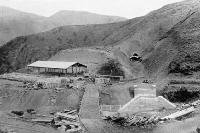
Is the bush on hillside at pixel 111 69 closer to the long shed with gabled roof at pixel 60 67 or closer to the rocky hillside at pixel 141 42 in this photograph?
the rocky hillside at pixel 141 42

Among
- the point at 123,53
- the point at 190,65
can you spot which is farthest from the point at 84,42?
the point at 190,65

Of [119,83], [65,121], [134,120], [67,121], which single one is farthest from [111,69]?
[67,121]

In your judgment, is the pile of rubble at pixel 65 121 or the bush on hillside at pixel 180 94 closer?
the pile of rubble at pixel 65 121

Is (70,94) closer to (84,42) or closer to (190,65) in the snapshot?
(190,65)

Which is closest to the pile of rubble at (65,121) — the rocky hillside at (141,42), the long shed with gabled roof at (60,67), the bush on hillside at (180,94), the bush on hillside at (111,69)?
the bush on hillside at (180,94)

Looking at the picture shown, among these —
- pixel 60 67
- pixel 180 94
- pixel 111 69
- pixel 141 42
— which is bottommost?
pixel 180 94

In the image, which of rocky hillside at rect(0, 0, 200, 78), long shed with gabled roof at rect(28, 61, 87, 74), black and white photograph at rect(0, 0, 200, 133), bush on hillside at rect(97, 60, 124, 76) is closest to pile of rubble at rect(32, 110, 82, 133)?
black and white photograph at rect(0, 0, 200, 133)

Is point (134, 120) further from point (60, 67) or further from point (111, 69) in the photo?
point (111, 69)
